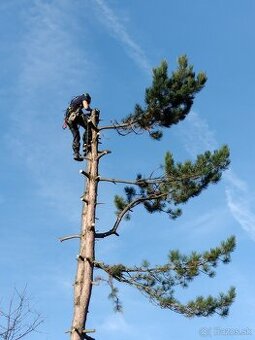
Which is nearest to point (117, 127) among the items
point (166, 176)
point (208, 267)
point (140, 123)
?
point (140, 123)

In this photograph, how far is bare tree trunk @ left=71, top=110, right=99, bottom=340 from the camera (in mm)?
10805

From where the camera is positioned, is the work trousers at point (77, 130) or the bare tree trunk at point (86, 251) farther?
the work trousers at point (77, 130)

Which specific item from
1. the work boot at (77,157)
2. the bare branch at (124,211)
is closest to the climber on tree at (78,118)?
the work boot at (77,157)

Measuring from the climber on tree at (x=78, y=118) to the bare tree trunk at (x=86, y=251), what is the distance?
0.45 ft

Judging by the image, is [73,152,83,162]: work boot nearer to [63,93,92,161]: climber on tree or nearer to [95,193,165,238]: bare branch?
[63,93,92,161]: climber on tree

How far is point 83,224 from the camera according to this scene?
38.8ft

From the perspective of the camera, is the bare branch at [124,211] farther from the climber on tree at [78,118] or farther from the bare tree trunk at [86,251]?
the climber on tree at [78,118]

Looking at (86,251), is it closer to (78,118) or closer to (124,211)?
(124,211)

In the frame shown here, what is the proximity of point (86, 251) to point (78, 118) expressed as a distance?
261 cm

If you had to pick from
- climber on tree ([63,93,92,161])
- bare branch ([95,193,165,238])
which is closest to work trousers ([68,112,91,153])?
climber on tree ([63,93,92,161])

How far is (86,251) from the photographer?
11.5 meters

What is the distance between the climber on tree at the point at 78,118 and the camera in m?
12.5

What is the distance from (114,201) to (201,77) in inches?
114

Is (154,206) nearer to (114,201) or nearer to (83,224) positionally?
(114,201)
